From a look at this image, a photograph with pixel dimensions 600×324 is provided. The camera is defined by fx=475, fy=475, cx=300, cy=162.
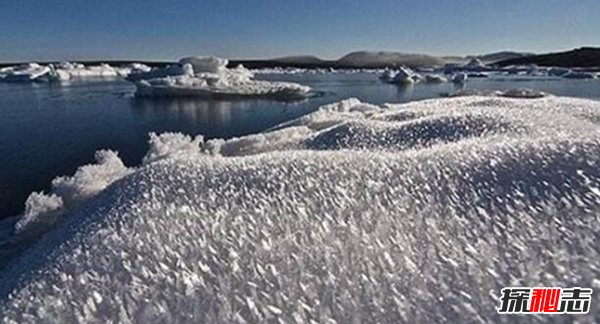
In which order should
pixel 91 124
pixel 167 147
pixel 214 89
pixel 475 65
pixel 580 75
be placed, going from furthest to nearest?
pixel 475 65 → pixel 580 75 → pixel 214 89 → pixel 91 124 → pixel 167 147

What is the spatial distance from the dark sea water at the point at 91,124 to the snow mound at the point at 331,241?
3.59 metres

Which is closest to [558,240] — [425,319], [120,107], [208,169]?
[425,319]

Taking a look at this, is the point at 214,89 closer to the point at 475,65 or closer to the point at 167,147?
the point at 167,147

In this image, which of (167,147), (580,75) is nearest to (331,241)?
(167,147)

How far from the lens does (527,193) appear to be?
284 centimetres

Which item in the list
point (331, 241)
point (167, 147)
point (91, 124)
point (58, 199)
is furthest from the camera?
point (91, 124)

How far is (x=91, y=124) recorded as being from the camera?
11.9m

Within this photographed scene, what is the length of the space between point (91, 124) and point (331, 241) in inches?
422

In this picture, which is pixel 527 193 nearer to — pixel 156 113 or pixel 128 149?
pixel 128 149

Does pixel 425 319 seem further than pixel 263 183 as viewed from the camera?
No

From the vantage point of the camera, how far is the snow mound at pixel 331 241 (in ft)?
7.50

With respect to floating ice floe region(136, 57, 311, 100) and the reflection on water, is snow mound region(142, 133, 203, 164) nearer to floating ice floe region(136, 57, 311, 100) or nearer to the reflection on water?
the reflection on water

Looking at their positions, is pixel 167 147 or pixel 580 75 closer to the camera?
pixel 167 147

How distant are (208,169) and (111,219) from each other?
0.86 m
